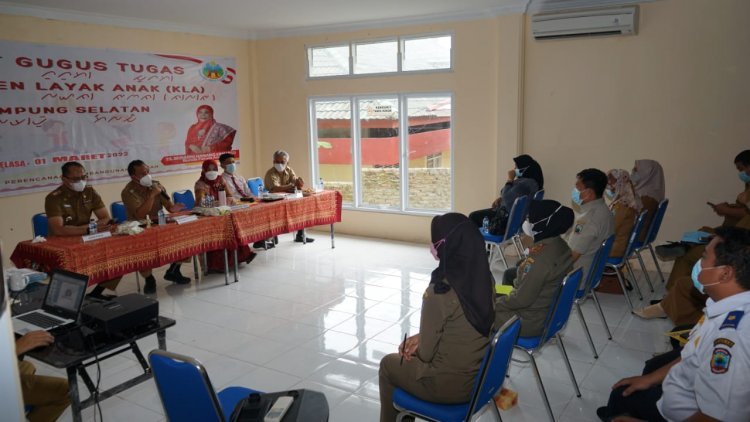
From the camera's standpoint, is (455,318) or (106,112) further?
(106,112)

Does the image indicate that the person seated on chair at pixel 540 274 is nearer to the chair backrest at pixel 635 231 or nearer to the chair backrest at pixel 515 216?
the chair backrest at pixel 635 231

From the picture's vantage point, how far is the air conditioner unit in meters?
5.41

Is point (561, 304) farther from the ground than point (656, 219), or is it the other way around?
point (656, 219)

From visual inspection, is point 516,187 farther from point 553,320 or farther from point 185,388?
point 185,388

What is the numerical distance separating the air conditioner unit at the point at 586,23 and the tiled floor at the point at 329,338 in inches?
104

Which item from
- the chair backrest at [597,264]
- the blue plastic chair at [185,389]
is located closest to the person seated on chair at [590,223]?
the chair backrest at [597,264]

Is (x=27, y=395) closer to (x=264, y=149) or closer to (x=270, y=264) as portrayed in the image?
(x=270, y=264)

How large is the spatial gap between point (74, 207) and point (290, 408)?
3.65 meters

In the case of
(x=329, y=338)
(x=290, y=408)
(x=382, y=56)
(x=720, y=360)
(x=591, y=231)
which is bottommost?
(x=329, y=338)

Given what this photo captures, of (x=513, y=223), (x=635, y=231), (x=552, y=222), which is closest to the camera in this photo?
(x=552, y=222)

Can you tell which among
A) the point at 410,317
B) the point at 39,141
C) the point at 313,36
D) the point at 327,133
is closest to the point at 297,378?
the point at 410,317

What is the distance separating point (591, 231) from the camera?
3.89m

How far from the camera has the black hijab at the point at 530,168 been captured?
19.4 ft

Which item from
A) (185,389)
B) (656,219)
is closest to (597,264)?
(656,219)
